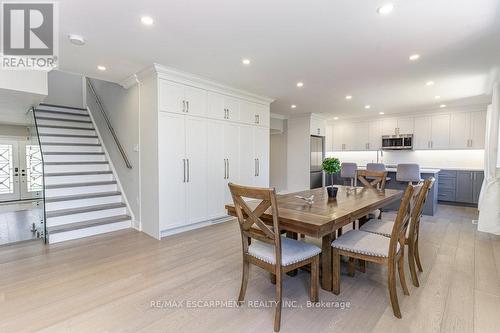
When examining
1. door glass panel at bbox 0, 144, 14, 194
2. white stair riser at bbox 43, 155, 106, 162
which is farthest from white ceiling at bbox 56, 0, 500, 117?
door glass panel at bbox 0, 144, 14, 194

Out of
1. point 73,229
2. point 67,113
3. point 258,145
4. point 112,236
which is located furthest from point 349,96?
point 67,113

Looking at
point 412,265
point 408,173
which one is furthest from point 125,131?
point 408,173

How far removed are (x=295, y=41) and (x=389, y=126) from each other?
5.56 meters

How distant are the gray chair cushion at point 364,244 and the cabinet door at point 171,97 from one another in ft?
9.21

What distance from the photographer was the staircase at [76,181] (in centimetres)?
360

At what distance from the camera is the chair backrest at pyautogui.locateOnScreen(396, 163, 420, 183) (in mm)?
4695

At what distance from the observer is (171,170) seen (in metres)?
3.58

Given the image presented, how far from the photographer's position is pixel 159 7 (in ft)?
6.63

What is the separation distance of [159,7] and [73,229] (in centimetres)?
316

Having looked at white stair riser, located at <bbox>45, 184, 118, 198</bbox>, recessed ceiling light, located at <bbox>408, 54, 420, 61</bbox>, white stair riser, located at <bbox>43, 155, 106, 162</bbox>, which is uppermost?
recessed ceiling light, located at <bbox>408, 54, 420, 61</bbox>

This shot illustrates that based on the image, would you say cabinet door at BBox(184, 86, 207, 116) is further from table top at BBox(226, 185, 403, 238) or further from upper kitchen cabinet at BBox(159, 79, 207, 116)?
table top at BBox(226, 185, 403, 238)

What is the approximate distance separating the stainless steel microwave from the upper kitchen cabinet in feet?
17.9

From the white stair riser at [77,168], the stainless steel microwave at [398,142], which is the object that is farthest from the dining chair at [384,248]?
the stainless steel microwave at [398,142]

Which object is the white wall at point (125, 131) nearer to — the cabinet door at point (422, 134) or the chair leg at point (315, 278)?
the chair leg at point (315, 278)
